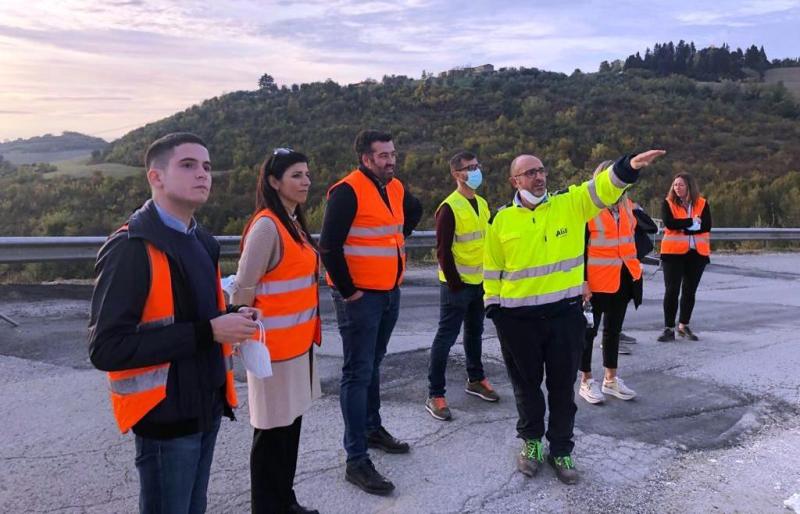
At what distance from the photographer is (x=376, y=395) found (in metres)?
4.18

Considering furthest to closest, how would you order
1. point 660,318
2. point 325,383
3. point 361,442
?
1. point 660,318
2. point 325,383
3. point 361,442

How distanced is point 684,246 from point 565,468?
445cm

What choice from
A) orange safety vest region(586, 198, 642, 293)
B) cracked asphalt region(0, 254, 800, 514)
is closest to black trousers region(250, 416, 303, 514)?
cracked asphalt region(0, 254, 800, 514)

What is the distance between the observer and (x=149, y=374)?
226 cm

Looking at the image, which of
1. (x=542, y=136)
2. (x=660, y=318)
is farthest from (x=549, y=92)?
(x=660, y=318)

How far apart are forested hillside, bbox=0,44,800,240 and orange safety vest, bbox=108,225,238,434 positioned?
1338 centimetres

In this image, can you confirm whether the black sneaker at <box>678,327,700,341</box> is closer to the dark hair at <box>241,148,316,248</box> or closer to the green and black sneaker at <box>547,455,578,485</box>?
the green and black sneaker at <box>547,455,578,485</box>

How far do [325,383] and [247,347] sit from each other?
9.31 feet

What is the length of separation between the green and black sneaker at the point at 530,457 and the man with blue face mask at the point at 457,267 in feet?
2.61

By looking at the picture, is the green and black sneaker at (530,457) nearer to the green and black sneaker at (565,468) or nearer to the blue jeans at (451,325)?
the green and black sneaker at (565,468)

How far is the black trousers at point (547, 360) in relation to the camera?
4.00 metres

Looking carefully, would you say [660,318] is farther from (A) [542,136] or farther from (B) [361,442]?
(A) [542,136]

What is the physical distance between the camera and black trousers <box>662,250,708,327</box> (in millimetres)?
7340

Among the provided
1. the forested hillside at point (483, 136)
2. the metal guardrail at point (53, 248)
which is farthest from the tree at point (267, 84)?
the metal guardrail at point (53, 248)
